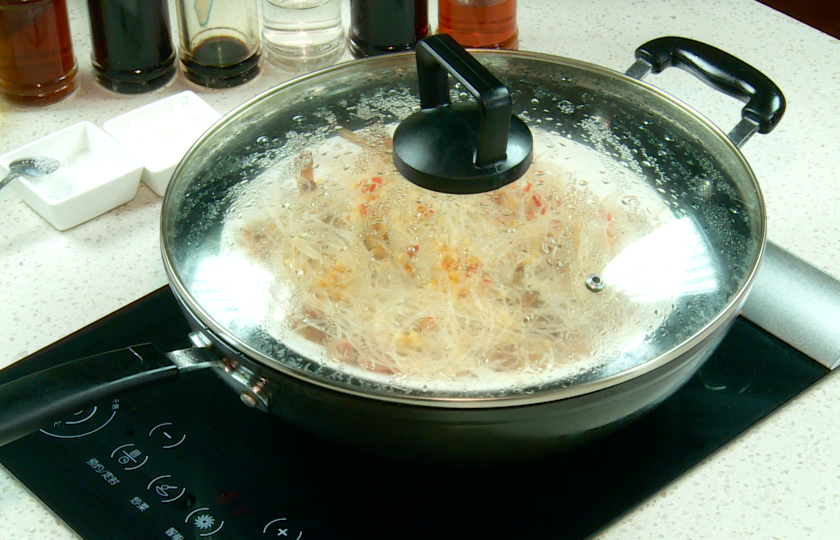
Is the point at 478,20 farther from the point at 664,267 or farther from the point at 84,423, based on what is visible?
the point at 84,423

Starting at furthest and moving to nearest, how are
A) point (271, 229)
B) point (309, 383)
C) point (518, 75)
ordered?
point (518, 75) → point (271, 229) → point (309, 383)

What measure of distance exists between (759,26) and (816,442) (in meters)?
0.89

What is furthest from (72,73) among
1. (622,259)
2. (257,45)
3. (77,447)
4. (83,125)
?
(622,259)

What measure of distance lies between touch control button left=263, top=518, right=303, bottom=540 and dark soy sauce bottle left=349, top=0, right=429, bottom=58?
77cm

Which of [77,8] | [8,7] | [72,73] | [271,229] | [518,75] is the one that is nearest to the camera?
[271,229]

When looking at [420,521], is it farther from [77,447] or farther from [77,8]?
[77,8]

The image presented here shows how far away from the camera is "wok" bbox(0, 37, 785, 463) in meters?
0.68

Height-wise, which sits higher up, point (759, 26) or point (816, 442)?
point (759, 26)

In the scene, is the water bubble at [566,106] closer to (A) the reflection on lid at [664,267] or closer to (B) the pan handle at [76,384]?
(A) the reflection on lid at [664,267]

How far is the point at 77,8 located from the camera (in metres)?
1.48

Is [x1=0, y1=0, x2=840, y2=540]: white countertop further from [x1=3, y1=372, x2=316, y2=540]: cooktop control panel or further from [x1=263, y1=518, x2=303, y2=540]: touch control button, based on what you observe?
[x1=263, y1=518, x2=303, y2=540]: touch control button

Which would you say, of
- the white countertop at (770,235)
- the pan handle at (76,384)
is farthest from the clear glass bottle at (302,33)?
the pan handle at (76,384)

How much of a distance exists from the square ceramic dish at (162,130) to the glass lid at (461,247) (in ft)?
0.93

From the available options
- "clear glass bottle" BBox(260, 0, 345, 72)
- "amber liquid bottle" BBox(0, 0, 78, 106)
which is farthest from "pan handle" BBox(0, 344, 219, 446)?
"clear glass bottle" BBox(260, 0, 345, 72)
